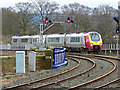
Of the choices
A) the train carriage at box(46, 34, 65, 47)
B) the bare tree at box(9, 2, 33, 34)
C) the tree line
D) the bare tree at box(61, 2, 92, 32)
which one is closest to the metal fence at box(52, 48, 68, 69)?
the train carriage at box(46, 34, 65, 47)

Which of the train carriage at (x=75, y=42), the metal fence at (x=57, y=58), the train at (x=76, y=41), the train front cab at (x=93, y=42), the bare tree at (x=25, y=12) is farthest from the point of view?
the bare tree at (x=25, y=12)

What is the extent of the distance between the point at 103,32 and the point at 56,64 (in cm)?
3133

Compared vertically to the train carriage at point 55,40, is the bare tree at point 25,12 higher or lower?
higher

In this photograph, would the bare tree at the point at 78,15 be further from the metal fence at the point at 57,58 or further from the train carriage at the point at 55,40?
the metal fence at the point at 57,58

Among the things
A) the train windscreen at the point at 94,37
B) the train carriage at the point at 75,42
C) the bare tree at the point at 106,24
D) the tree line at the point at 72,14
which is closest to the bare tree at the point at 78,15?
the tree line at the point at 72,14

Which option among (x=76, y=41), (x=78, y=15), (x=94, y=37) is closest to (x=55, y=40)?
(x=76, y=41)

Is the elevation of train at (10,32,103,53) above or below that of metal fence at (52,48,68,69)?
above

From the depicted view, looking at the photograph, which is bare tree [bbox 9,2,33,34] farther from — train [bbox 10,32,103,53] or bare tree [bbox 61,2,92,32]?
bare tree [bbox 61,2,92,32]

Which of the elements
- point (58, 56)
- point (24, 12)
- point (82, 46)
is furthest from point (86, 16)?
point (58, 56)

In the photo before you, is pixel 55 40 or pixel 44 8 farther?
pixel 44 8

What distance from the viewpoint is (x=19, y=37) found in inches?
1495

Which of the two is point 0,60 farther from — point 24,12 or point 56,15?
point 56,15

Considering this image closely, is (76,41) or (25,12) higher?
(25,12)

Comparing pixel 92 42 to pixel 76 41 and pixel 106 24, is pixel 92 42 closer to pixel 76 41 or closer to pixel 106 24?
pixel 76 41
